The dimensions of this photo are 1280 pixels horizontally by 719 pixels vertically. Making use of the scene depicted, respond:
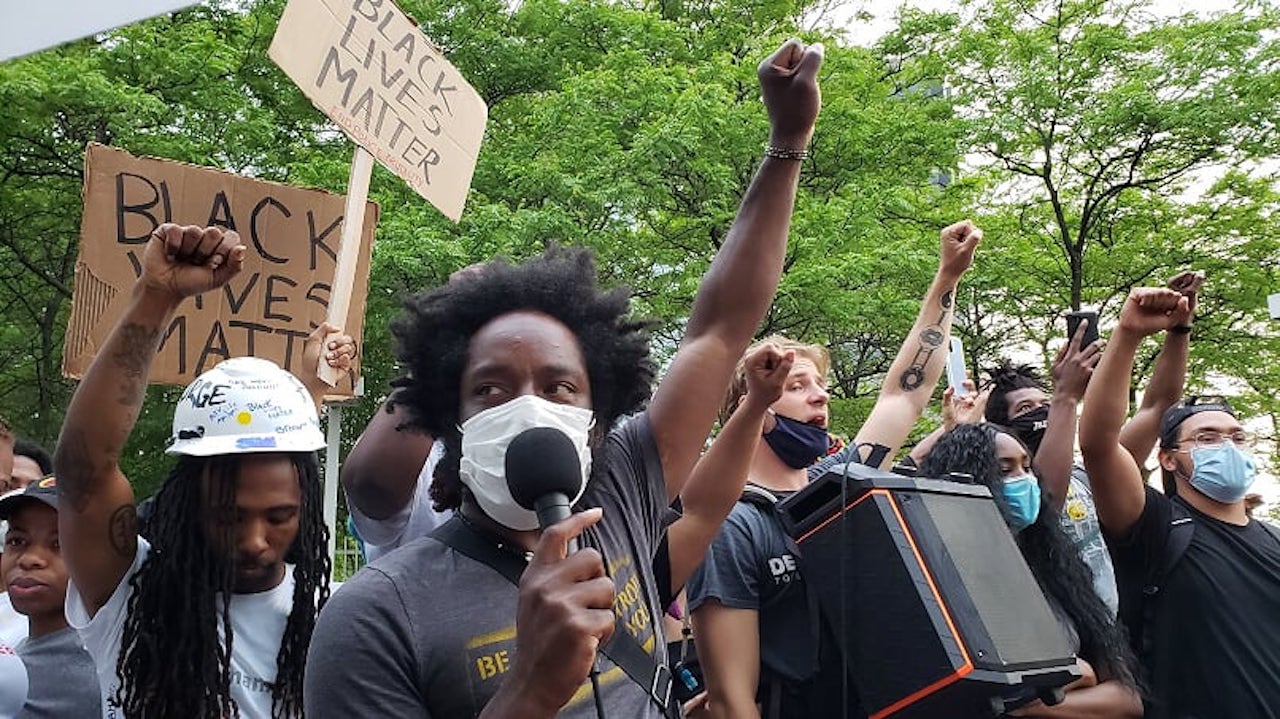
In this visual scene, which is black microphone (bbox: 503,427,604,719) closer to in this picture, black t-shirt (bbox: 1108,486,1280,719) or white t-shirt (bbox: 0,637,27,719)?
white t-shirt (bbox: 0,637,27,719)

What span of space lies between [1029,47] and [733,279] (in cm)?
1367

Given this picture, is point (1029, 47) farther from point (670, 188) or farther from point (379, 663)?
point (379, 663)

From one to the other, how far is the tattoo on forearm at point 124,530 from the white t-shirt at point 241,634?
4 cm

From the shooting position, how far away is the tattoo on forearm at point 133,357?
2422 millimetres

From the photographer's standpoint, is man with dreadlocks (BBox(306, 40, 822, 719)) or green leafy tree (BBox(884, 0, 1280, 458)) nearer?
man with dreadlocks (BBox(306, 40, 822, 719))

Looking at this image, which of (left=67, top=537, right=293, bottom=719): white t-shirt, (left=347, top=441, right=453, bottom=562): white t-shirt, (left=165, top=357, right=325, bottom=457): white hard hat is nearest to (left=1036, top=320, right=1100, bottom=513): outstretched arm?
(left=347, top=441, right=453, bottom=562): white t-shirt

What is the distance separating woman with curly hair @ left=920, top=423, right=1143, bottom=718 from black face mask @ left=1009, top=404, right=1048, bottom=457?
434 millimetres

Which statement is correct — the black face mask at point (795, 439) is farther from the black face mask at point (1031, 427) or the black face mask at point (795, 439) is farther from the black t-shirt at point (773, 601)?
the black face mask at point (1031, 427)

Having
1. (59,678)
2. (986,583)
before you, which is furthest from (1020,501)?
(59,678)

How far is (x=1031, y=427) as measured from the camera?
16.6 feet

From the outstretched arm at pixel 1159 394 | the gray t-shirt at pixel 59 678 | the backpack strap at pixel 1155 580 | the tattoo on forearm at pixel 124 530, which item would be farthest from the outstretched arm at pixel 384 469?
the outstretched arm at pixel 1159 394

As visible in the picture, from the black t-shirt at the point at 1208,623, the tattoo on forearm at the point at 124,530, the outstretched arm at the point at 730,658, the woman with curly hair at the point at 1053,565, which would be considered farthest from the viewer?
the black t-shirt at the point at 1208,623

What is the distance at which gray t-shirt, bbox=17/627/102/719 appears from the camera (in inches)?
124

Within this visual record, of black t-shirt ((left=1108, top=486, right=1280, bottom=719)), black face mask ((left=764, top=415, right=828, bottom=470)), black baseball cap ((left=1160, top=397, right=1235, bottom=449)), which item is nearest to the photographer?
black face mask ((left=764, top=415, right=828, bottom=470))
